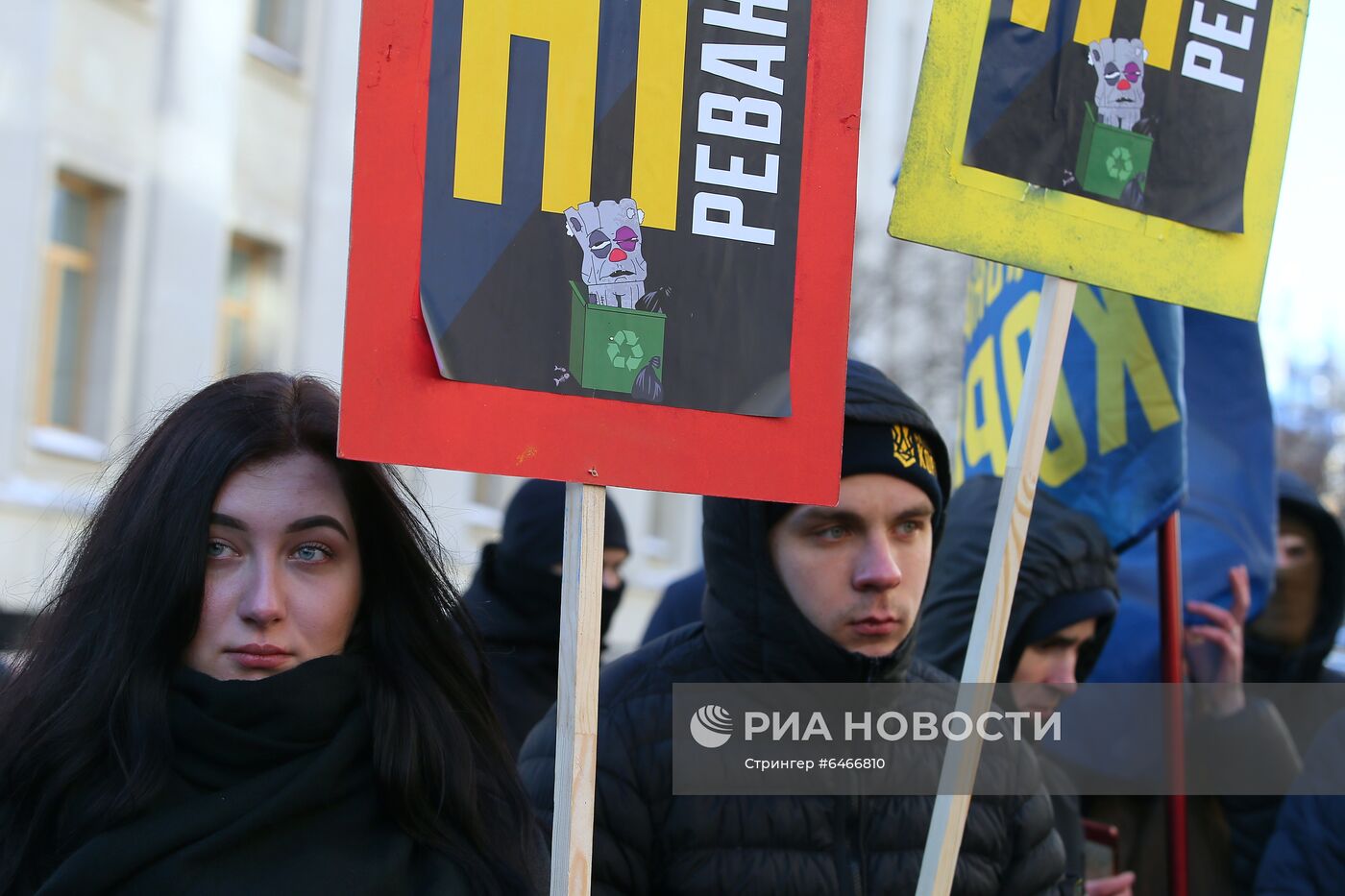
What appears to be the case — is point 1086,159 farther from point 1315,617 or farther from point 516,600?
point 516,600

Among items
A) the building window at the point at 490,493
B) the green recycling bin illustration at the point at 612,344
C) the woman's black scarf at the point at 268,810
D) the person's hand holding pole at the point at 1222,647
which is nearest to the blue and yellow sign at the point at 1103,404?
the person's hand holding pole at the point at 1222,647

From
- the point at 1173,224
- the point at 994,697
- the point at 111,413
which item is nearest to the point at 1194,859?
→ the point at 994,697

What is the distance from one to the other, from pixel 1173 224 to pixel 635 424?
110cm

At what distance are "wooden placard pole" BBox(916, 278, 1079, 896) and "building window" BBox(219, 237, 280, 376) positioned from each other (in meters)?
11.2

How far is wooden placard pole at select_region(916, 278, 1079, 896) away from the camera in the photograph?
2.45 metres

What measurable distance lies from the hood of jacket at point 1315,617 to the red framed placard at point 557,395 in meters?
2.50

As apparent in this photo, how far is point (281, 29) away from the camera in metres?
13.9

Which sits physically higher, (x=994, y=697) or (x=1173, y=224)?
(x=1173, y=224)

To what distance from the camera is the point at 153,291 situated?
A: 12125 millimetres

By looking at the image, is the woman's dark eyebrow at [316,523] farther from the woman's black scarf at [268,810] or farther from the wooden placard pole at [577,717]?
the wooden placard pole at [577,717]

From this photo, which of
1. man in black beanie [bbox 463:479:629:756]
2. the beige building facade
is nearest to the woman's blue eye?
man in black beanie [bbox 463:479:629:756]

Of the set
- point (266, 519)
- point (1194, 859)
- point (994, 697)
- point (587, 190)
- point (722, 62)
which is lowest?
point (1194, 859)

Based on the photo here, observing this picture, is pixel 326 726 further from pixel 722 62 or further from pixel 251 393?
pixel 722 62

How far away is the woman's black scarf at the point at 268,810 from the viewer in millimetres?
2152
